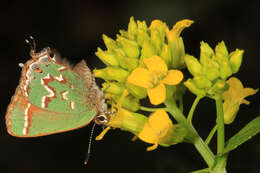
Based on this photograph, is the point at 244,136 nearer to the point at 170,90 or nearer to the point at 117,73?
the point at 170,90

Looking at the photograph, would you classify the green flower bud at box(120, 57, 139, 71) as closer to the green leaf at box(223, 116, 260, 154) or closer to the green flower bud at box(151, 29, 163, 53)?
the green flower bud at box(151, 29, 163, 53)

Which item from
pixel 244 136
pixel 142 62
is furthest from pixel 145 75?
pixel 244 136

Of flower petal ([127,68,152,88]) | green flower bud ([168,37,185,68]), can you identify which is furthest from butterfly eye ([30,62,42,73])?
green flower bud ([168,37,185,68])

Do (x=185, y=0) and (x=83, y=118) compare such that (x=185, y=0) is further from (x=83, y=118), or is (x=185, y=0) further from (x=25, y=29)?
(x=83, y=118)

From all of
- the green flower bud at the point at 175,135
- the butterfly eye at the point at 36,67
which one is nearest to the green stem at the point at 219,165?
the green flower bud at the point at 175,135

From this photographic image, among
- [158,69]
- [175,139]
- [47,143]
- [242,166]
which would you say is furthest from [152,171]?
[158,69]
